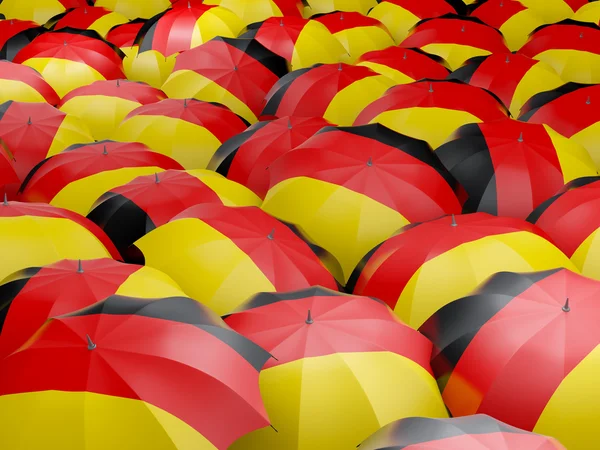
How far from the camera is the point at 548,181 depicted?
4309 mm

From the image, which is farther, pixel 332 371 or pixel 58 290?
pixel 58 290

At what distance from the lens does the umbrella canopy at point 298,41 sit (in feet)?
19.7

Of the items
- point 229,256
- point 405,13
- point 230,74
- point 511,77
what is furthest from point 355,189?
point 405,13

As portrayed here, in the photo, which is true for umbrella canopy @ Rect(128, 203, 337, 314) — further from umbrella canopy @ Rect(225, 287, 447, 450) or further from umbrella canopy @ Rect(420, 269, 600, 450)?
umbrella canopy @ Rect(420, 269, 600, 450)

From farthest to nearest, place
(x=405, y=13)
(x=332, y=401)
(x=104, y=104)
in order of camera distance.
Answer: (x=405, y=13)
(x=104, y=104)
(x=332, y=401)

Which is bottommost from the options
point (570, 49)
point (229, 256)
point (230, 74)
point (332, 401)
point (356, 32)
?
point (332, 401)

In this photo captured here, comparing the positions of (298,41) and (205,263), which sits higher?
(298,41)

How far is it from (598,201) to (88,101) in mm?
2980

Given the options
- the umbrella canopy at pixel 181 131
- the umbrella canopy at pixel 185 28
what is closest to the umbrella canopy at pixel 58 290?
the umbrella canopy at pixel 181 131

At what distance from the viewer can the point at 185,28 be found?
6293mm

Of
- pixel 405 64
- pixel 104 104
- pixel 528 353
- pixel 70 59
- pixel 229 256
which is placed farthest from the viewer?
pixel 70 59

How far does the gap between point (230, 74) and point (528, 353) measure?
3.23 meters

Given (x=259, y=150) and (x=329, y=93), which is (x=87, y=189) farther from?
(x=329, y=93)

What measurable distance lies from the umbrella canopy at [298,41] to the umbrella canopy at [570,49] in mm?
1309
